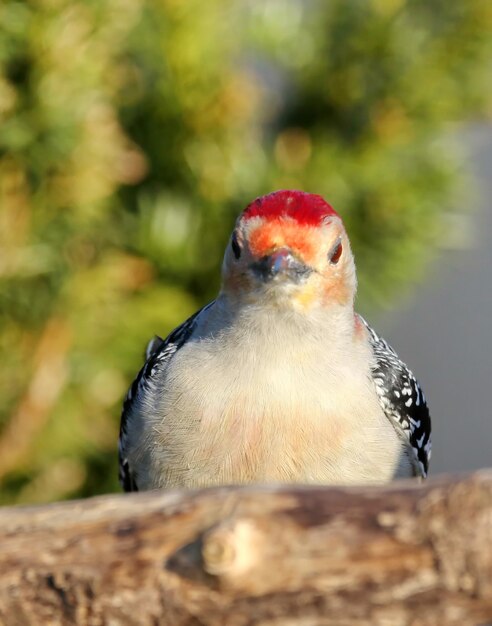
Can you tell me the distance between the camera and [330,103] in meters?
6.22

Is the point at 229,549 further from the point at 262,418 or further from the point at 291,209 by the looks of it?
the point at 291,209

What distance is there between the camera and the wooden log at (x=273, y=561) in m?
2.67

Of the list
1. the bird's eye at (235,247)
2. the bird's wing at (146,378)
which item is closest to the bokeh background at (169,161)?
the bird's wing at (146,378)

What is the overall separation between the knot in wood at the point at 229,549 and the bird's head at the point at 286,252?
1588 mm

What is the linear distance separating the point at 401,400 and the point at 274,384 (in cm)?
79

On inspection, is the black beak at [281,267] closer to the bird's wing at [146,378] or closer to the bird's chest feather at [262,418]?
the bird's chest feather at [262,418]

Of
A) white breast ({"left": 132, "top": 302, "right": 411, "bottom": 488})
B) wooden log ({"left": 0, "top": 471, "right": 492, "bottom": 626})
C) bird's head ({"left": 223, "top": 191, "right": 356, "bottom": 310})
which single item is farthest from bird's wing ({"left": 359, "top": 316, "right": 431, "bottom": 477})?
wooden log ({"left": 0, "top": 471, "right": 492, "bottom": 626})

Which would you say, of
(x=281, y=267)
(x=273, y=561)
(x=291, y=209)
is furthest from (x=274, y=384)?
(x=273, y=561)

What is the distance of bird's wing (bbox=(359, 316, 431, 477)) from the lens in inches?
185

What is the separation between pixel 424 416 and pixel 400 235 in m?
1.45

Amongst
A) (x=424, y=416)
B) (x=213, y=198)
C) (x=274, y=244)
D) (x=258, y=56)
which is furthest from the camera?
(x=258, y=56)

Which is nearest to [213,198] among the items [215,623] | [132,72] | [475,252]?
[132,72]

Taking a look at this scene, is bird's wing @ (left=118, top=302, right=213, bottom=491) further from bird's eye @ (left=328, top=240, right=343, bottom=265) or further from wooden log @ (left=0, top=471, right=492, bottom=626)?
wooden log @ (left=0, top=471, right=492, bottom=626)

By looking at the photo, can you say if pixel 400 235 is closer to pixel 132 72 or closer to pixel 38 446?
pixel 132 72
